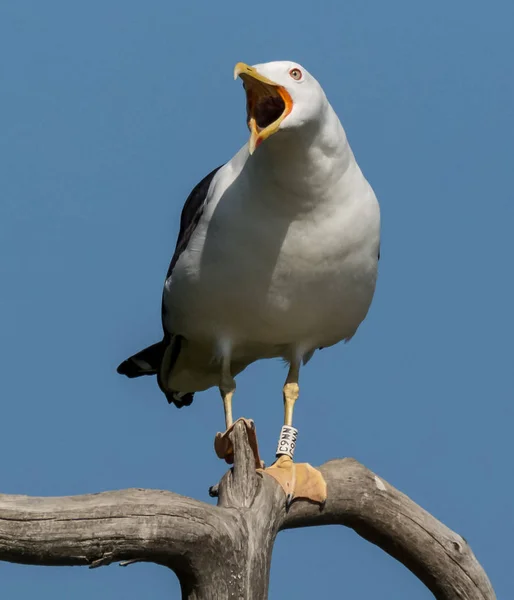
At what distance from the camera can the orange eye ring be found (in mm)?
7627

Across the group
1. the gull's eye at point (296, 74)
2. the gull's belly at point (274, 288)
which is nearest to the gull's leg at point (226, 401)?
the gull's belly at point (274, 288)

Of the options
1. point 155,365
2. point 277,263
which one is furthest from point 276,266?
point 155,365

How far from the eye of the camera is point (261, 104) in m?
7.78

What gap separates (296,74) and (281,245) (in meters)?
1.03

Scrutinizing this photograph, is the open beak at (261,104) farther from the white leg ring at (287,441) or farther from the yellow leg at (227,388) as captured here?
the white leg ring at (287,441)

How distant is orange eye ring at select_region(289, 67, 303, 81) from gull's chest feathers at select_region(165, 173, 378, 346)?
72 cm

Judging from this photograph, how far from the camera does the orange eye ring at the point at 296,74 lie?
25.0 ft

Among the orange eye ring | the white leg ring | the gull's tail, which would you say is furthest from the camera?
the gull's tail

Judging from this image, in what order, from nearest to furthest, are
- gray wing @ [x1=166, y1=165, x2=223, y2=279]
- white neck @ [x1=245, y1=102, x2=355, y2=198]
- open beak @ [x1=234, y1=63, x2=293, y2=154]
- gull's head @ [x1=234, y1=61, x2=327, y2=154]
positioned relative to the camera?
open beak @ [x1=234, y1=63, x2=293, y2=154] → gull's head @ [x1=234, y1=61, x2=327, y2=154] → white neck @ [x1=245, y1=102, x2=355, y2=198] → gray wing @ [x1=166, y1=165, x2=223, y2=279]

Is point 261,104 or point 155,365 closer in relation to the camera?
point 261,104

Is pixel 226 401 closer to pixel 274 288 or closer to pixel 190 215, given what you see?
pixel 274 288

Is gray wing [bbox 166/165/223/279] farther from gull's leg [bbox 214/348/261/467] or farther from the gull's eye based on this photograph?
the gull's eye

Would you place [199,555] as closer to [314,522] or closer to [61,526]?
[61,526]

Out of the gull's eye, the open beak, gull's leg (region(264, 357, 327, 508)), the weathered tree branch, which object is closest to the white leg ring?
gull's leg (region(264, 357, 327, 508))
